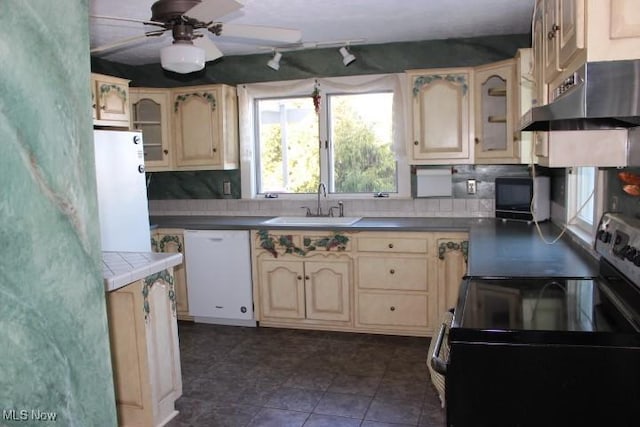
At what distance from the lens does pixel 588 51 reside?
51.9 inches

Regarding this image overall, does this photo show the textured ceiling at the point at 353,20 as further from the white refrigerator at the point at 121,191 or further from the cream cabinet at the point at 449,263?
the cream cabinet at the point at 449,263

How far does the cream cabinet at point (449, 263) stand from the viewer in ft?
12.2

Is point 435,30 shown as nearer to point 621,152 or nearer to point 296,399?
point 621,152

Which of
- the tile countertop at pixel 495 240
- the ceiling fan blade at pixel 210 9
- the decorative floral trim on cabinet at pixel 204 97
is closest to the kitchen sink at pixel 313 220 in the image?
the tile countertop at pixel 495 240

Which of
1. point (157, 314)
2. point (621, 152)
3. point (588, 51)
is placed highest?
point (588, 51)

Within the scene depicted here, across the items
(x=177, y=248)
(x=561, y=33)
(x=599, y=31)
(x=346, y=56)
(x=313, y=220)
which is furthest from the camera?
(x=313, y=220)

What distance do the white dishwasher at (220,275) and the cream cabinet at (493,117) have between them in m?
1.90

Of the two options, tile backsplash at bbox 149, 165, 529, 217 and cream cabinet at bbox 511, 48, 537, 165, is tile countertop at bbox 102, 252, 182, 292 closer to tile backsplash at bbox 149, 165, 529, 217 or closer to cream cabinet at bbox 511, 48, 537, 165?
tile backsplash at bbox 149, 165, 529, 217

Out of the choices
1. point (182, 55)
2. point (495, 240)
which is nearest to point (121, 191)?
point (182, 55)

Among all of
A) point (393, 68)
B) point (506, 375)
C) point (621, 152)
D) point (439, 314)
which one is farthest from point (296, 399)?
point (393, 68)

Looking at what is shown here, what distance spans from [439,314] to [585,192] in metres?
1.28

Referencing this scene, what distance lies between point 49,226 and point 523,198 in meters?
3.49

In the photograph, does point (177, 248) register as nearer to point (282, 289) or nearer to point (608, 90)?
point (282, 289)

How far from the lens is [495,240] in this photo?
10.4 ft
